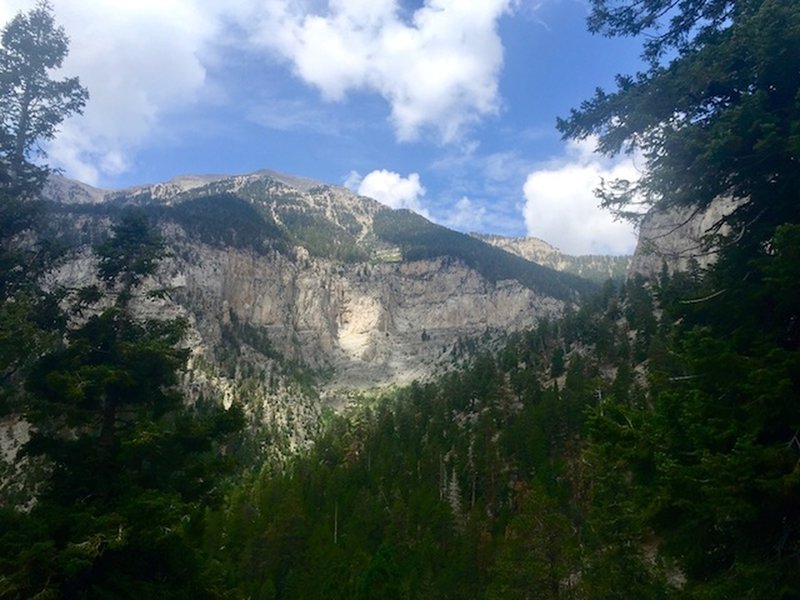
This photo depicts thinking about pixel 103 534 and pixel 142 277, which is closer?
pixel 103 534

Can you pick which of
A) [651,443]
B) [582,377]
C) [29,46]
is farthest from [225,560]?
[582,377]

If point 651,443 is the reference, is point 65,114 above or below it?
above

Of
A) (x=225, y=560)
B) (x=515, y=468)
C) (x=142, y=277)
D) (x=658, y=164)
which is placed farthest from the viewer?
(x=515, y=468)

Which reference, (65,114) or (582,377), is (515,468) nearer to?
(582,377)

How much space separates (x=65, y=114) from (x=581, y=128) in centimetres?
1566

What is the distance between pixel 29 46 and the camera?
54.0 ft

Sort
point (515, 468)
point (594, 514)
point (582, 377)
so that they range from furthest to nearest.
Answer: point (582, 377) → point (515, 468) → point (594, 514)

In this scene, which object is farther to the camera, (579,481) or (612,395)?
(579,481)

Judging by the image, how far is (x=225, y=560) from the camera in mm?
48469

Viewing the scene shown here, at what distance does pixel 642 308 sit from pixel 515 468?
167ft

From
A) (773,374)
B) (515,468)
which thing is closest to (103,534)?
(773,374)

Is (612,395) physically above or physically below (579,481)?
above

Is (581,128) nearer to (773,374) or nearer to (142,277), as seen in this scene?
(773,374)

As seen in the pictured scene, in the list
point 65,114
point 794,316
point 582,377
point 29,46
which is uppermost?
point 29,46
